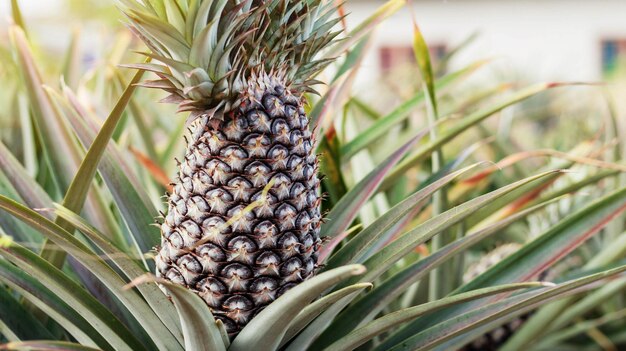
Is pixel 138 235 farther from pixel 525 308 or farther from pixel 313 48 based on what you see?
pixel 525 308

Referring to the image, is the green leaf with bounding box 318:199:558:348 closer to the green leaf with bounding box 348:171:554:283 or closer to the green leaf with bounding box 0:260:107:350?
the green leaf with bounding box 348:171:554:283

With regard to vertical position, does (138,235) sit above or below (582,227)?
above

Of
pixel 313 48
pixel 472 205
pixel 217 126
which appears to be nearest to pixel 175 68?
pixel 217 126

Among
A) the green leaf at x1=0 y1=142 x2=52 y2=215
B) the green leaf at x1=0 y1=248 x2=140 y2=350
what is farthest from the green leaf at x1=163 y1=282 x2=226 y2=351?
the green leaf at x1=0 y1=142 x2=52 y2=215

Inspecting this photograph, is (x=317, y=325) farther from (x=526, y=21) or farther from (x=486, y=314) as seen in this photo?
(x=526, y=21)

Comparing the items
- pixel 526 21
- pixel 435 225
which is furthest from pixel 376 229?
pixel 526 21

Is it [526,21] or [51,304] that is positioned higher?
[526,21]

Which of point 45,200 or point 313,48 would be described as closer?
point 313,48
